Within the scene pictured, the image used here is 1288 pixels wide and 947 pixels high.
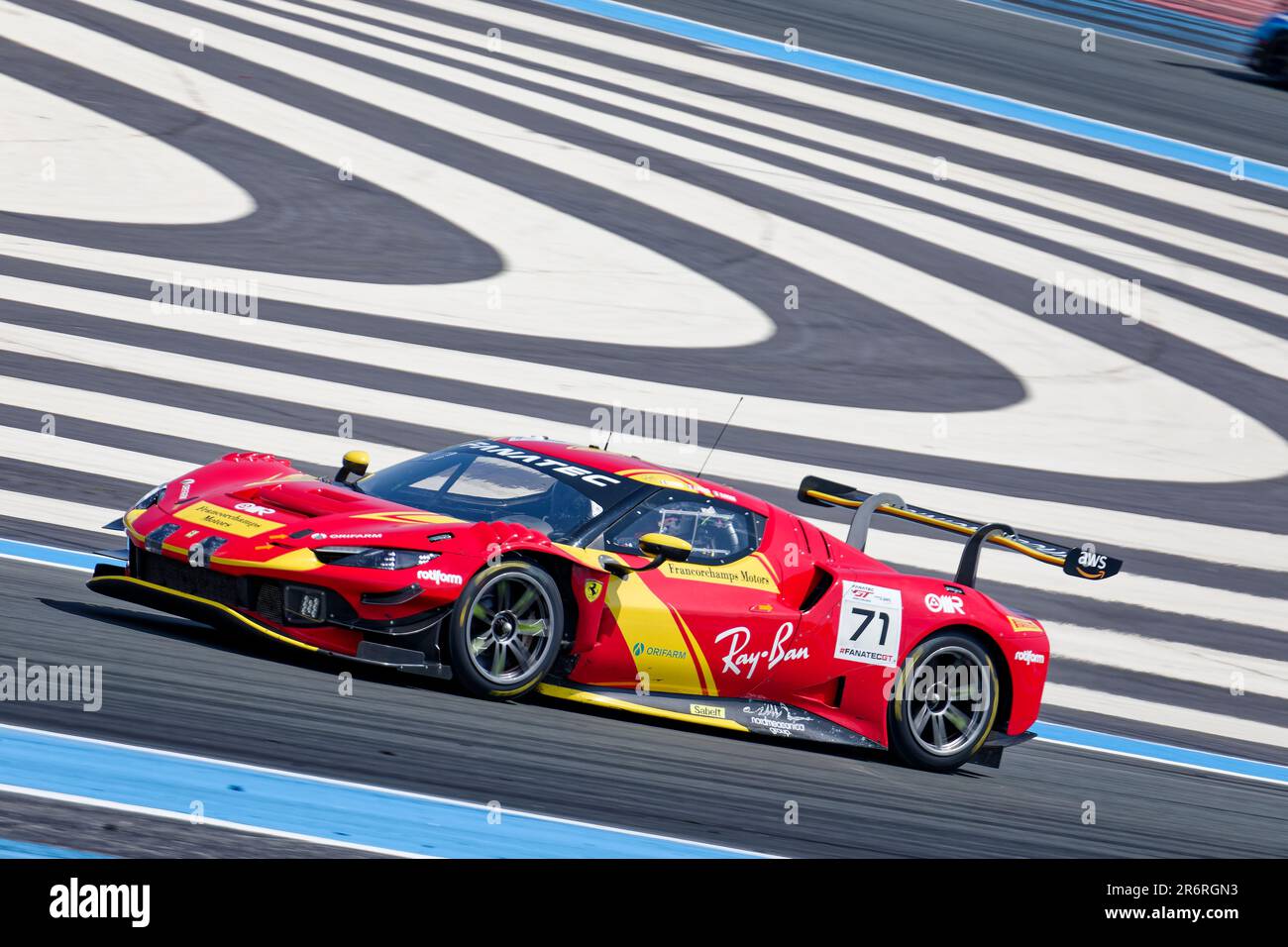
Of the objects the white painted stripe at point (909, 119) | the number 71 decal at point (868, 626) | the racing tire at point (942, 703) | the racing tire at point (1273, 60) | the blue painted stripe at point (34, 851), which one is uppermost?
the racing tire at point (1273, 60)

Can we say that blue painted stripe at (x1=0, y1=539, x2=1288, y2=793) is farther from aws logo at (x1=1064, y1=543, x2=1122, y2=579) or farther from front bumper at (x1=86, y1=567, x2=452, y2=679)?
front bumper at (x1=86, y1=567, x2=452, y2=679)

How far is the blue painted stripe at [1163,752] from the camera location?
909cm

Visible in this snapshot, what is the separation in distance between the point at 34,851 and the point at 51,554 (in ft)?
15.3

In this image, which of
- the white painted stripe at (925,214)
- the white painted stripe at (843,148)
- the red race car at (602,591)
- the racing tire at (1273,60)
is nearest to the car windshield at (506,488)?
the red race car at (602,591)

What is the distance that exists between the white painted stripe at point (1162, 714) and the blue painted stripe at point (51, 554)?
539 cm

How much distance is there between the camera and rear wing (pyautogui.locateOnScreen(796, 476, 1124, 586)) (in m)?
8.24

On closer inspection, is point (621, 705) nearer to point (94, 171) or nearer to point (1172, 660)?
point (1172, 660)

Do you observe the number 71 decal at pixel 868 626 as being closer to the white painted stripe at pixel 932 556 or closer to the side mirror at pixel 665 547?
the side mirror at pixel 665 547

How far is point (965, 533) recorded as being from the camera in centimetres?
873

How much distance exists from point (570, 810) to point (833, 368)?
9.85 m

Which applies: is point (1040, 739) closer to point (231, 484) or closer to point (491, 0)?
point (231, 484)
